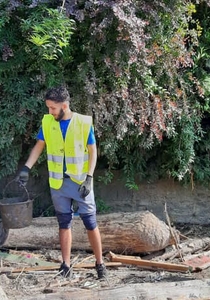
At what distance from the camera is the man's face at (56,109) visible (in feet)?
14.1

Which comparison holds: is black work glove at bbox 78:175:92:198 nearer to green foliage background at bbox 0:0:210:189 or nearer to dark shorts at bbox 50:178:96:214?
dark shorts at bbox 50:178:96:214

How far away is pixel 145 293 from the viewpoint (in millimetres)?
3623

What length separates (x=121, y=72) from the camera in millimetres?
5176

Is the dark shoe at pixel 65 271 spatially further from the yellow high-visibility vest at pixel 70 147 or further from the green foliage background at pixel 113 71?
the green foliage background at pixel 113 71

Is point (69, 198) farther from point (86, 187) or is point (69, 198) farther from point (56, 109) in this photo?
point (56, 109)

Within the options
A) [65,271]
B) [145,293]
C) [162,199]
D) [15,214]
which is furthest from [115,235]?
[145,293]

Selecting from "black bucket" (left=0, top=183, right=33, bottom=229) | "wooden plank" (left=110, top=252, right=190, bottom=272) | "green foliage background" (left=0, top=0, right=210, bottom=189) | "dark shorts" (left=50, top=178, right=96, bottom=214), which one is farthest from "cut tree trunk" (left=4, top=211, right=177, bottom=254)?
"dark shorts" (left=50, top=178, right=96, bottom=214)

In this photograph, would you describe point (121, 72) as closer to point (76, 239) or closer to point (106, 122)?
point (106, 122)

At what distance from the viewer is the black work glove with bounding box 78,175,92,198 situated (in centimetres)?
432

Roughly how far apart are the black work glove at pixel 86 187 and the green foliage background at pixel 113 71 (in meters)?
1.12

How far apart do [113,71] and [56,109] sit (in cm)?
111

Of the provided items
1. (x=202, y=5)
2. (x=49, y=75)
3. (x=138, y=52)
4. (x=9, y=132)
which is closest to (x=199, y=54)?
(x=202, y=5)

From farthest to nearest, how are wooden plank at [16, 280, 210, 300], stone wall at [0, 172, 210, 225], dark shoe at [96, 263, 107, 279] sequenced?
stone wall at [0, 172, 210, 225], dark shoe at [96, 263, 107, 279], wooden plank at [16, 280, 210, 300]

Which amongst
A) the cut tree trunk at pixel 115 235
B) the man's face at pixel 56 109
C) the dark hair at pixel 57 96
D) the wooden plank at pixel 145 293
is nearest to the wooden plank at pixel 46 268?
the cut tree trunk at pixel 115 235
